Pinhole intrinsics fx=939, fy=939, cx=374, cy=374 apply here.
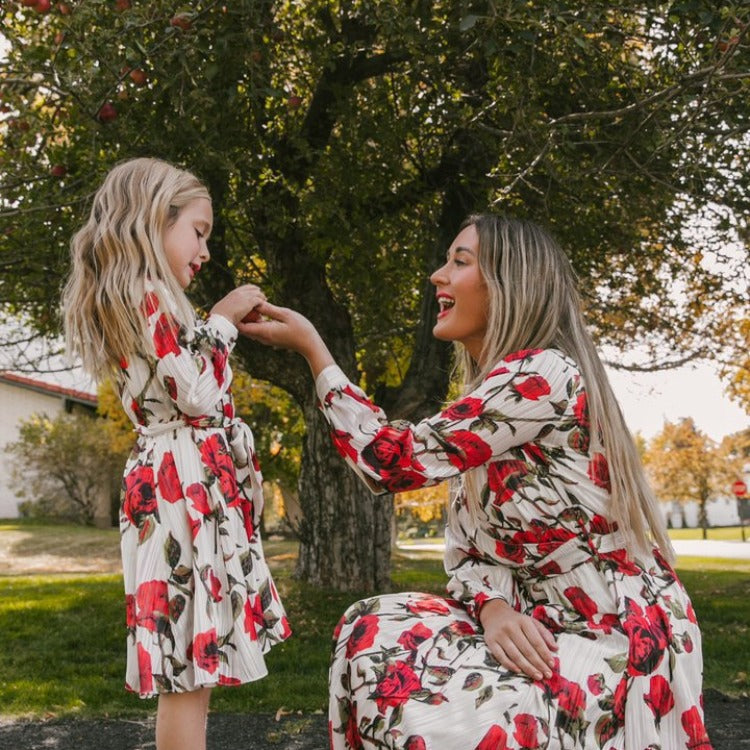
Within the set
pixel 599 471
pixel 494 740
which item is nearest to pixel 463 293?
pixel 599 471

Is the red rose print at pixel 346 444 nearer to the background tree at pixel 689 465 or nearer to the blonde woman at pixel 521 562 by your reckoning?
the blonde woman at pixel 521 562

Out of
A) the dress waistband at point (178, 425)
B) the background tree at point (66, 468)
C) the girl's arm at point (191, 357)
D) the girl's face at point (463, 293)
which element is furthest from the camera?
the background tree at point (66, 468)

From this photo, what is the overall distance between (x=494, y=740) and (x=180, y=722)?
1163 millimetres

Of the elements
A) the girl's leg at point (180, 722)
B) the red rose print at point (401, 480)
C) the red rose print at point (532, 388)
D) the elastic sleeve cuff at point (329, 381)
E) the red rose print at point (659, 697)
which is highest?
the elastic sleeve cuff at point (329, 381)

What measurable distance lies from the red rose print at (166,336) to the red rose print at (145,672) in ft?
2.88

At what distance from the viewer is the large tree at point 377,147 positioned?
5.07 m

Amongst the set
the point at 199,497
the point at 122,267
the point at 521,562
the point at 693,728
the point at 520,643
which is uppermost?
the point at 122,267

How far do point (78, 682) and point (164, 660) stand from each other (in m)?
3.51

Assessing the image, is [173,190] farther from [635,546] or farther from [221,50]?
[221,50]

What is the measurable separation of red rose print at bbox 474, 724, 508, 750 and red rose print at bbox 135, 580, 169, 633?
46.1 inches

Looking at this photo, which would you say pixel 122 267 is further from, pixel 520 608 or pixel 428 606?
pixel 520 608

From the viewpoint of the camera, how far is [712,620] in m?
8.52

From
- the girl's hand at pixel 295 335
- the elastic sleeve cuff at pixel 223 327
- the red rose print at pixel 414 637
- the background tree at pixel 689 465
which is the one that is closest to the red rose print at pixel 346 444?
the girl's hand at pixel 295 335

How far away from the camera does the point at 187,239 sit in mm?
3135
